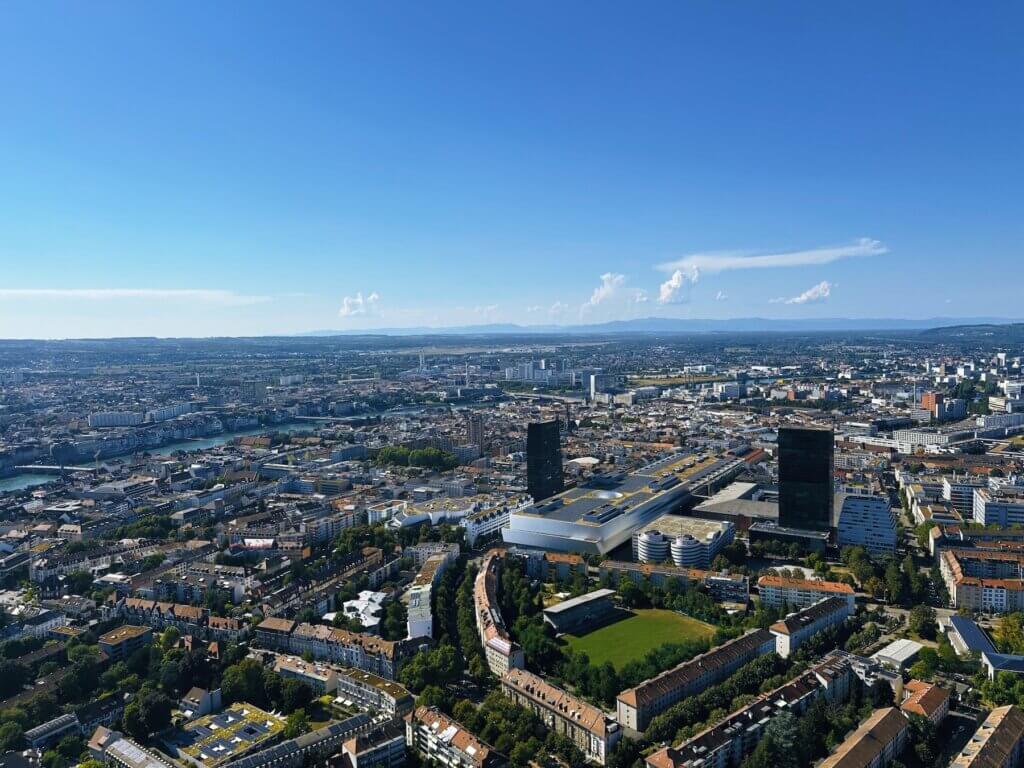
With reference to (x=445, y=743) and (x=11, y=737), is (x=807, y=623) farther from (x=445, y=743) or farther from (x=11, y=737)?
(x=11, y=737)

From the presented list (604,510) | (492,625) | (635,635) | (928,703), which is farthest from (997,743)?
(604,510)

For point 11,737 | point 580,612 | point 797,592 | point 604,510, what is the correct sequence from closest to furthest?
point 11,737 < point 580,612 < point 797,592 < point 604,510

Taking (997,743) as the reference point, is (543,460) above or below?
above

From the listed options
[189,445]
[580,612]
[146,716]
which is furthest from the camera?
[189,445]

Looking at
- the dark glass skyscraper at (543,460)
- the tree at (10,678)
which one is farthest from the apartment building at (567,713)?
the dark glass skyscraper at (543,460)

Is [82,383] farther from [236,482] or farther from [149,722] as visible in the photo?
[149,722]

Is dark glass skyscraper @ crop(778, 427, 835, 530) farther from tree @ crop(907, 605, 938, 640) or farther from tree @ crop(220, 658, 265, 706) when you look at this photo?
tree @ crop(220, 658, 265, 706)

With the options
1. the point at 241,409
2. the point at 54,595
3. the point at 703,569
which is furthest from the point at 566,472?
the point at 241,409
